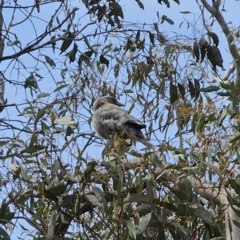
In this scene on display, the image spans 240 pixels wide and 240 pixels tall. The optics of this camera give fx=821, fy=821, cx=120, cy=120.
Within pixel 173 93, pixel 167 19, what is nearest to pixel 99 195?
pixel 173 93

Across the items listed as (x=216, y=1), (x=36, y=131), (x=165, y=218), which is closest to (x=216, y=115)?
(x=165, y=218)

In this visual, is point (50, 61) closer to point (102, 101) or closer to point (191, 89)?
point (191, 89)

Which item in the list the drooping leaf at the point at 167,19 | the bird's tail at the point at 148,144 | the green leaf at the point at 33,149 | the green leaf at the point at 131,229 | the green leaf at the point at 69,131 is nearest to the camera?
the green leaf at the point at 131,229

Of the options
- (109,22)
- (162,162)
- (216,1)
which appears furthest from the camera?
(216,1)

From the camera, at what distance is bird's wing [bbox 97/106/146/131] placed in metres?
7.71

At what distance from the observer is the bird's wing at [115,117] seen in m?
7.71

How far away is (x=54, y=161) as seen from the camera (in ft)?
14.1

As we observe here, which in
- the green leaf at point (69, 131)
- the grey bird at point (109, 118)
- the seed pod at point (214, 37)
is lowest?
the green leaf at point (69, 131)

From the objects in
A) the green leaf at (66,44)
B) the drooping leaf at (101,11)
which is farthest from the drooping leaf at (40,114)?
the drooping leaf at (101,11)

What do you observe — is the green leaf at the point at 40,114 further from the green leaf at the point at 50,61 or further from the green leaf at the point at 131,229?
the green leaf at the point at 50,61

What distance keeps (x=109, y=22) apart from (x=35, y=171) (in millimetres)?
2361

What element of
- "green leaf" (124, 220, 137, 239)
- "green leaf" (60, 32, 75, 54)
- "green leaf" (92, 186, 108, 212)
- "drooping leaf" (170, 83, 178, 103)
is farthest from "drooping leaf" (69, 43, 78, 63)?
"green leaf" (124, 220, 137, 239)

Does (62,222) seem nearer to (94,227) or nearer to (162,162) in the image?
(94,227)

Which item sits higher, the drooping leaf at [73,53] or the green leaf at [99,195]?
the drooping leaf at [73,53]
